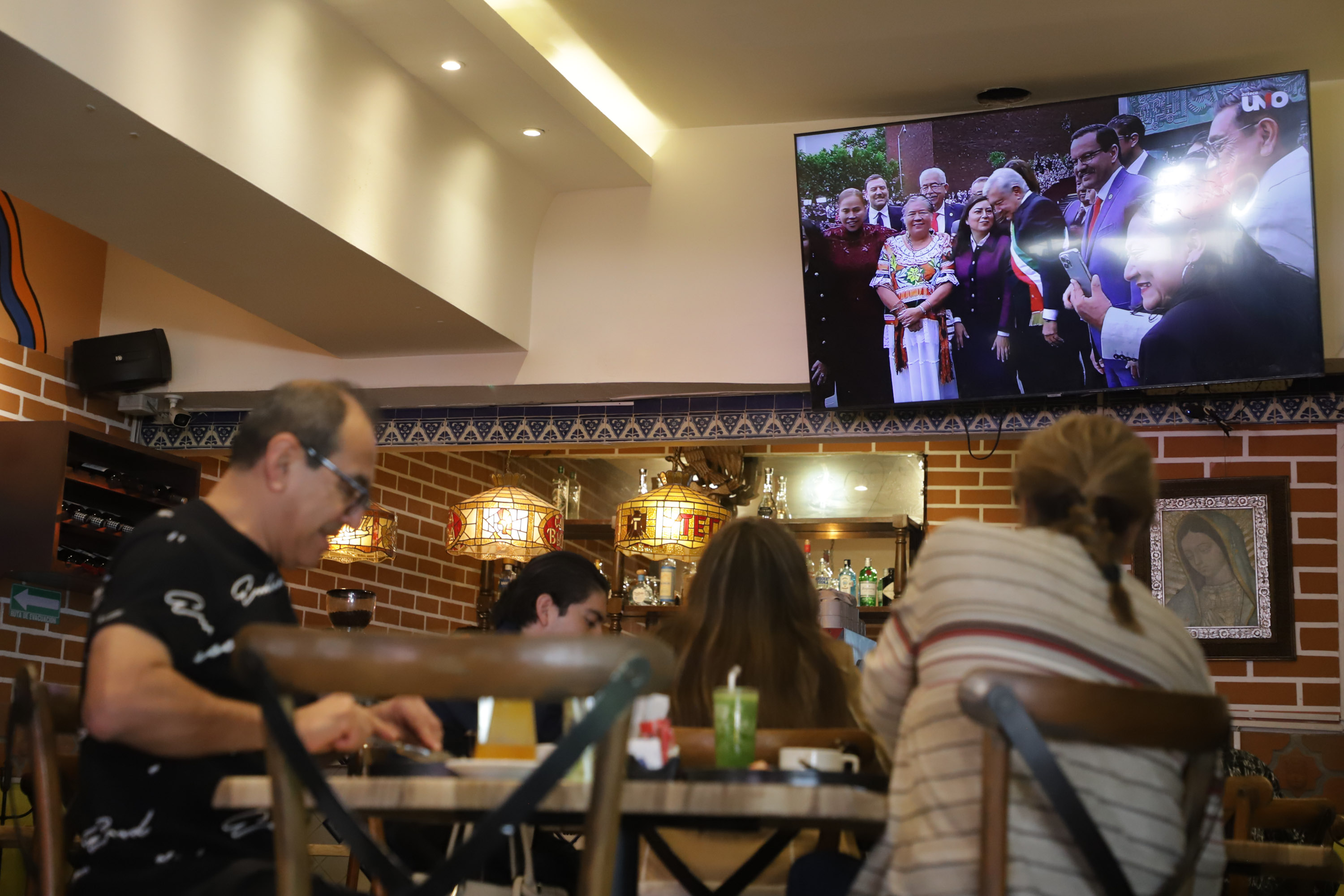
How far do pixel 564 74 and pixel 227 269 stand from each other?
134 centimetres

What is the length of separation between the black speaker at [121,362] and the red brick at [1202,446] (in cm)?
399

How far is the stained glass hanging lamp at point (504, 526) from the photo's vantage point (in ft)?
19.9

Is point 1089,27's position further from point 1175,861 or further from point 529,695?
point 529,695

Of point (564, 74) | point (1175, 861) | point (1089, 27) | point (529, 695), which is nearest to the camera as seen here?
point (529, 695)

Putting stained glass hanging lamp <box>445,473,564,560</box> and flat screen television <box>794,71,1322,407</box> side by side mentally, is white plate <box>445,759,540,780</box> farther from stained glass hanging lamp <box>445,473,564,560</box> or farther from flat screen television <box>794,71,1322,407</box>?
stained glass hanging lamp <box>445,473,564,560</box>

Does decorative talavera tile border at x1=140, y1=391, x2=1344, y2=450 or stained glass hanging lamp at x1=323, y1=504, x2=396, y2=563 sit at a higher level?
decorative talavera tile border at x1=140, y1=391, x2=1344, y2=450

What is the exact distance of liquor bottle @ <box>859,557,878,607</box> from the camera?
23.1 ft

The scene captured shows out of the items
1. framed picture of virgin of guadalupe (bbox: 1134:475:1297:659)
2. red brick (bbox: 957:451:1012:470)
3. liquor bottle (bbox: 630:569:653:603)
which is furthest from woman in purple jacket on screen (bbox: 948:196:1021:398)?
liquor bottle (bbox: 630:569:653:603)

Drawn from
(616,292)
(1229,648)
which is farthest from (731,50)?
(1229,648)

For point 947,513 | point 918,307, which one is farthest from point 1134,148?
point 947,513

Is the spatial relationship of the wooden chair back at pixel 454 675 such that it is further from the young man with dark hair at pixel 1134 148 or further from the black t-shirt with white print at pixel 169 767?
the young man with dark hair at pixel 1134 148

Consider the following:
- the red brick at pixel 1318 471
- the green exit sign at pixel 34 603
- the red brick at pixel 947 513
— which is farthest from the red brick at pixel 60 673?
the red brick at pixel 1318 471

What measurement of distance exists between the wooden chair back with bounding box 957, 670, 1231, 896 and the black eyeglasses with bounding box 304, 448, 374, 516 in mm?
941

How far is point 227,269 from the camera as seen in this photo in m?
4.59
